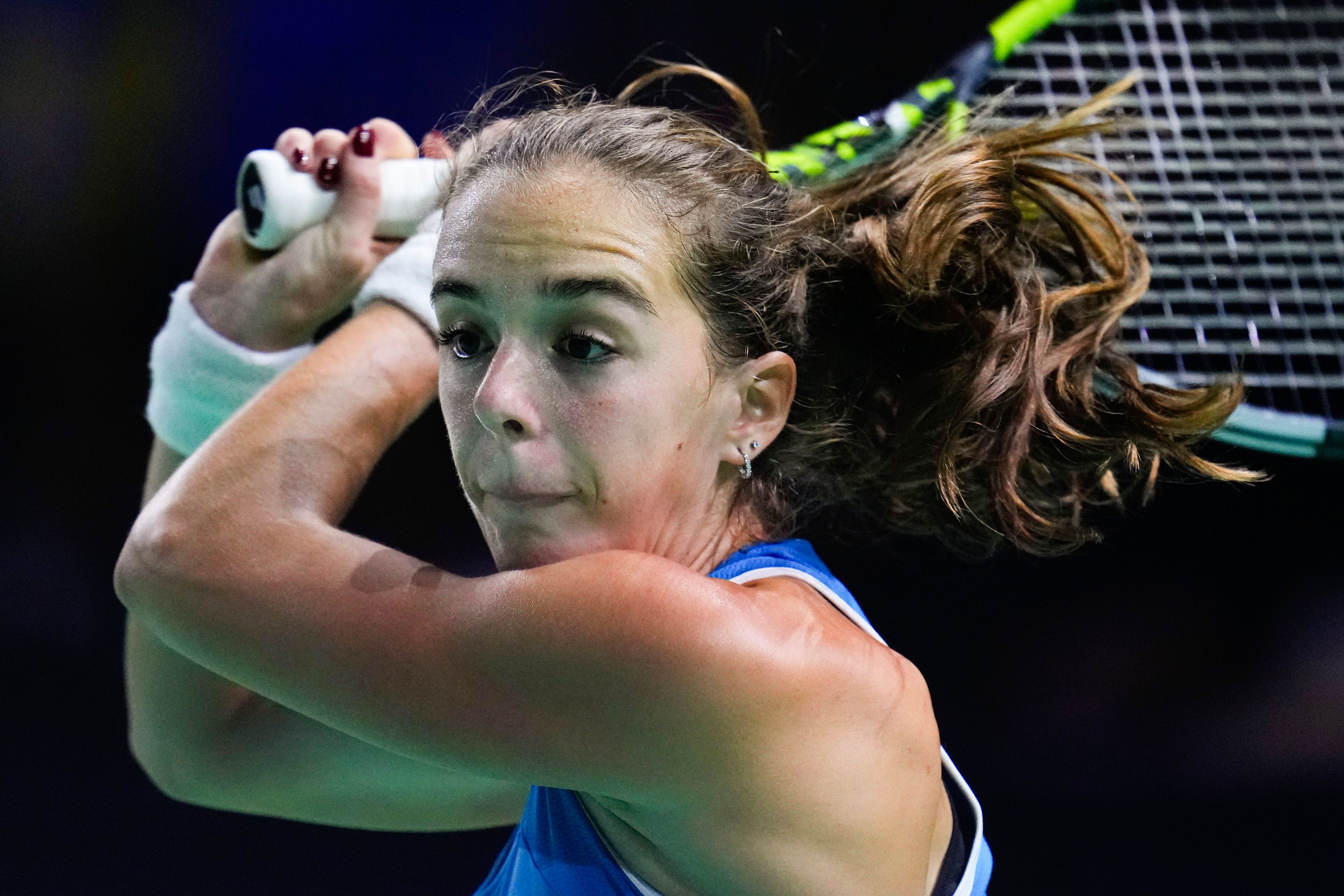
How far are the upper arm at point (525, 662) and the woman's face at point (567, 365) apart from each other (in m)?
0.07

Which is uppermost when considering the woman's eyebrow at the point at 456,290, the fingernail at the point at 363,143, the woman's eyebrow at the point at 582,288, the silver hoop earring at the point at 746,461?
the fingernail at the point at 363,143

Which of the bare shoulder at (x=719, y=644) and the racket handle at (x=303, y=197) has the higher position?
the racket handle at (x=303, y=197)

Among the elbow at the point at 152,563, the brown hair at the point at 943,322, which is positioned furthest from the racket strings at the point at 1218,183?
the elbow at the point at 152,563

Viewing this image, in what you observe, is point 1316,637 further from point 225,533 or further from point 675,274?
point 225,533

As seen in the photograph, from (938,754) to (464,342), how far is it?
46 centimetres

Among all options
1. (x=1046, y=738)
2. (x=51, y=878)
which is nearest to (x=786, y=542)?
(x=1046, y=738)

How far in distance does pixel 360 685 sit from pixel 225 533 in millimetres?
179

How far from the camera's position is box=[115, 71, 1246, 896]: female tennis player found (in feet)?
2.78

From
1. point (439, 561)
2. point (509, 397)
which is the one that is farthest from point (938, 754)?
point (439, 561)

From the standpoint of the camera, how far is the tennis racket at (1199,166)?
54.9 inches

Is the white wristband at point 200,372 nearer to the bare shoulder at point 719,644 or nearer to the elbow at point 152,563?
the elbow at point 152,563

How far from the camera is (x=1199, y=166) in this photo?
1.55 meters

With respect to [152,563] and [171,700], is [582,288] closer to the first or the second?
[152,563]

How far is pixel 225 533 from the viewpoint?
96cm
